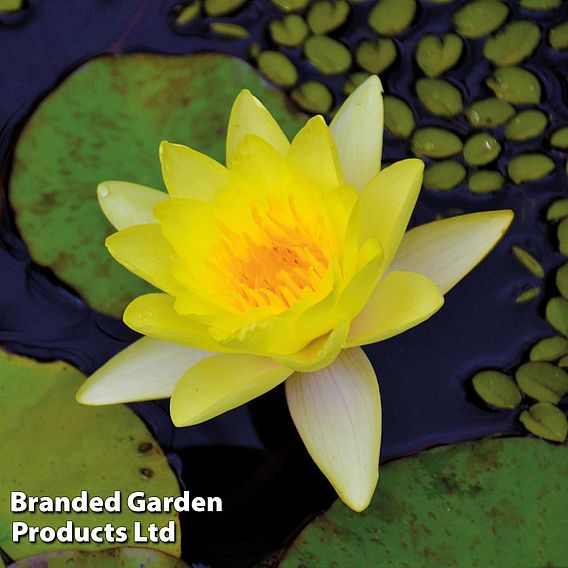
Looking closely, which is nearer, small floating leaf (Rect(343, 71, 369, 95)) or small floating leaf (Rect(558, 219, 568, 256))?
small floating leaf (Rect(558, 219, 568, 256))

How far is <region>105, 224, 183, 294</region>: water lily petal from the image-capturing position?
147 cm

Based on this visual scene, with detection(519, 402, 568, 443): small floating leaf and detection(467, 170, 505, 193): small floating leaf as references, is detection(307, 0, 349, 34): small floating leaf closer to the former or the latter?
detection(467, 170, 505, 193): small floating leaf

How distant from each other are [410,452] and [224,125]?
934 millimetres

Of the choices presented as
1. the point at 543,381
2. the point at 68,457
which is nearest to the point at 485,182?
the point at 543,381

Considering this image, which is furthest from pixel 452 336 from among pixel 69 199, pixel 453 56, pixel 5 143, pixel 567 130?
pixel 5 143

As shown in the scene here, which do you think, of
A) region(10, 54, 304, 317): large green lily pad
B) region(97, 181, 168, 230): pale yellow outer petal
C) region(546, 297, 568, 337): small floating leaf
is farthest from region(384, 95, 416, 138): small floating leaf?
region(97, 181, 168, 230): pale yellow outer petal

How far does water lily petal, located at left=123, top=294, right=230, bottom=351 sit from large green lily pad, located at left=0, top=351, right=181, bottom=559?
16.5 inches

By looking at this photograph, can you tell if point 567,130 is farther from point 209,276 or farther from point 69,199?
point 69,199

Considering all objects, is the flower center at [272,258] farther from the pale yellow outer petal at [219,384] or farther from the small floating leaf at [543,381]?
the small floating leaf at [543,381]

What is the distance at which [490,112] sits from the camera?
193cm

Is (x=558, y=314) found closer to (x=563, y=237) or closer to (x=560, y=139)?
(x=563, y=237)

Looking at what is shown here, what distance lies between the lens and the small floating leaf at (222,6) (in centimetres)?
213

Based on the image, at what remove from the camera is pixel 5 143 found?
2.06 meters

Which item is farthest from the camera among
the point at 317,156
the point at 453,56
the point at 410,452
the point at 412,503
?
the point at 453,56
